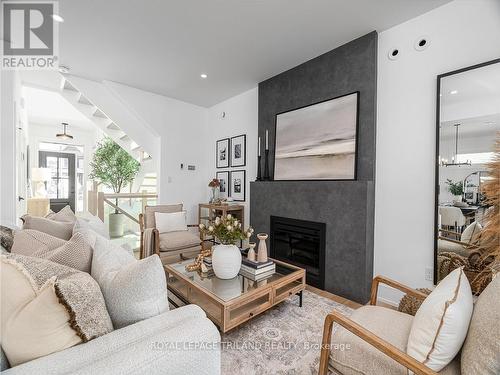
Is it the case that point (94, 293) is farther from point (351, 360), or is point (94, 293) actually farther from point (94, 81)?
point (94, 81)

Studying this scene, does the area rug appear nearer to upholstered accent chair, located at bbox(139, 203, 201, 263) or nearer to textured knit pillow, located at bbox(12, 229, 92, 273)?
textured knit pillow, located at bbox(12, 229, 92, 273)

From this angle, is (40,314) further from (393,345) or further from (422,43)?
(422,43)

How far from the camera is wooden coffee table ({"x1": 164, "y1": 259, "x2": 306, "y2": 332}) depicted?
5.31 feet

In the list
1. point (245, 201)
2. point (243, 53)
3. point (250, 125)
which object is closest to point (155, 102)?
point (250, 125)

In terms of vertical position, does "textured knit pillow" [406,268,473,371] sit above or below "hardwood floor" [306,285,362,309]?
above

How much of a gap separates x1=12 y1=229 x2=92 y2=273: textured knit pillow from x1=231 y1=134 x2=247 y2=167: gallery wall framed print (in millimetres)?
2951

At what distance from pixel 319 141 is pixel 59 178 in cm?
689

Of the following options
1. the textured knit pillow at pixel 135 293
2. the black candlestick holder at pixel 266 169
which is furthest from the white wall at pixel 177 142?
the textured knit pillow at pixel 135 293

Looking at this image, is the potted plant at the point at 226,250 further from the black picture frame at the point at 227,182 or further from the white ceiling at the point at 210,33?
the black picture frame at the point at 227,182

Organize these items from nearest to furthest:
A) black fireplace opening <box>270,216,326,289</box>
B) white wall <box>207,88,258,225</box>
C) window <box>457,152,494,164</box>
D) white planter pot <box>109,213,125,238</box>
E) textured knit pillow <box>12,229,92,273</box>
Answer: textured knit pillow <box>12,229,92,273</box>, window <box>457,152,494,164</box>, black fireplace opening <box>270,216,326,289</box>, white wall <box>207,88,258,225</box>, white planter pot <box>109,213,125,238</box>

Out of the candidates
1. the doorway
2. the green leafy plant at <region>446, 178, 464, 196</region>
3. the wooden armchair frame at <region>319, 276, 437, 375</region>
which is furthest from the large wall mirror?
the doorway

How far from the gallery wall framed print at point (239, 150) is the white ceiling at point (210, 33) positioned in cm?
96

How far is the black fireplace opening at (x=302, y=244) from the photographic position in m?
2.63

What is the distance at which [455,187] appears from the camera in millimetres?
1927
